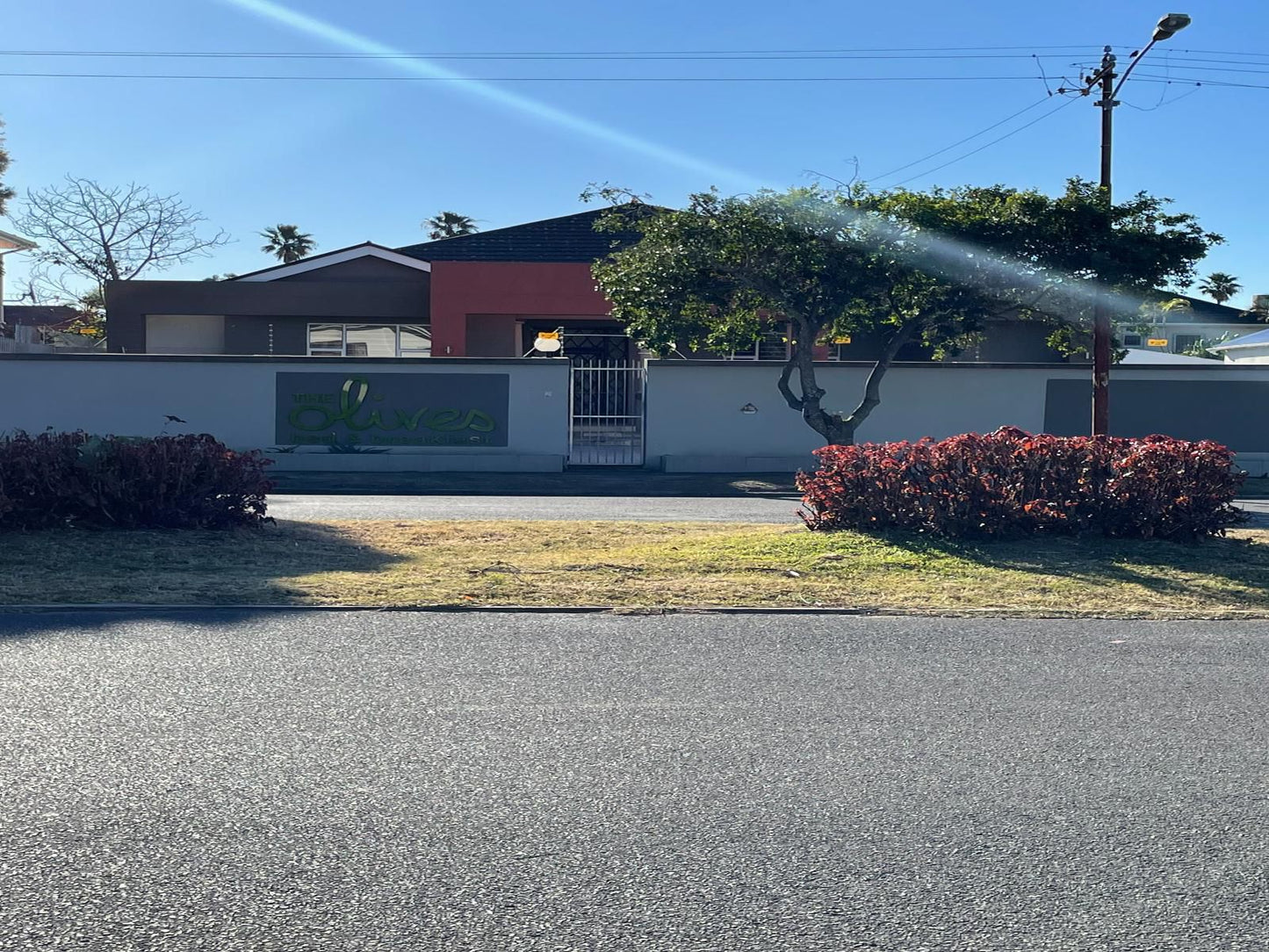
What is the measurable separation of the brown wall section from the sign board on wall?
26.0ft

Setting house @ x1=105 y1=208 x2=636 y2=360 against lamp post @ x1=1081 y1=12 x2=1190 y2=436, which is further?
house @ x1=105 y1=208 x2=636 y2=360

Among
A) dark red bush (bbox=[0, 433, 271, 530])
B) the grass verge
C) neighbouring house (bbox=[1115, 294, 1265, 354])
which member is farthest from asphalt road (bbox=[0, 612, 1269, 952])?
neighbouring house (bbox=[1115, 294, 1265, 354])

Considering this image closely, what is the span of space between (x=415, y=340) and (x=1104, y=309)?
17.9 metres

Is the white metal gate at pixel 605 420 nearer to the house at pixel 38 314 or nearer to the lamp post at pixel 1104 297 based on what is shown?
the lamp post at pixel 1104 297

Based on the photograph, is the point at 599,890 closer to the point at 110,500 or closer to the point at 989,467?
the point at 989,467

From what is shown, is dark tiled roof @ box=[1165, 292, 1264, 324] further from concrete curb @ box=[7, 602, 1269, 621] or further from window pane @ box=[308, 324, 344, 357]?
concrete curb @ box=[7, 602, 1269, 621]

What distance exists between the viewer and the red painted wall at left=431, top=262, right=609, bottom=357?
28.7 metres

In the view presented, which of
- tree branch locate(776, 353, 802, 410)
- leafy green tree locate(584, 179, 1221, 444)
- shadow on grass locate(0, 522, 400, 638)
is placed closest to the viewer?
shadow on grass locate(0, 522, 400, 638)

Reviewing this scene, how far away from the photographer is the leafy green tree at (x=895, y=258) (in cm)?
1934

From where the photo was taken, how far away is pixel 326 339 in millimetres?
31672

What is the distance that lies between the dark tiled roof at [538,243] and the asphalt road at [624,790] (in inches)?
951

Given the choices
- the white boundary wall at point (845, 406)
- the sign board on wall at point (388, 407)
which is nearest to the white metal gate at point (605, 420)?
the white boundary wall at point (845, 406)

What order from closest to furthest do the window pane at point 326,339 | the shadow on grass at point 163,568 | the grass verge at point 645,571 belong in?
the shadow on grass at point 163,568 < the grass verge at point 645,571 < the window pane at point 326,339

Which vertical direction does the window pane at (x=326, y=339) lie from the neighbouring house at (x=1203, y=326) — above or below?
below
